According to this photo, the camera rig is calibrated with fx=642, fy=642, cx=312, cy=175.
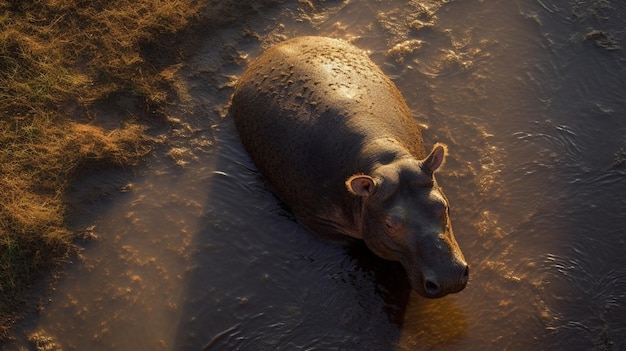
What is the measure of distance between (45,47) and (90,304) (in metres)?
3.77

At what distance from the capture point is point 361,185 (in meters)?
5.72

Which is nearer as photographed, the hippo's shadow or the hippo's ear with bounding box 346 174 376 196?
the hippo's ear with bounding box 346 174 376 196

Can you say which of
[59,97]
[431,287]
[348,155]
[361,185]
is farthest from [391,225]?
[59,97]

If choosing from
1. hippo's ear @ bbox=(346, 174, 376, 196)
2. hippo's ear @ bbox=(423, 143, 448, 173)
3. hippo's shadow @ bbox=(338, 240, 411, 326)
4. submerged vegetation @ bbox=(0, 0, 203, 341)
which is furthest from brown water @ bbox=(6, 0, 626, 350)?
hippo's ear @ bbox=(423, 143, 448, 173)

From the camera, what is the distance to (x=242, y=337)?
20.3ft

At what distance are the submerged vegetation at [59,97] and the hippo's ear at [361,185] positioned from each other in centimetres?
309

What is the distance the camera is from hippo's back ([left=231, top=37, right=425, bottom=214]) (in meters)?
6.39

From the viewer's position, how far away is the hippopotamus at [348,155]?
18.3 ft

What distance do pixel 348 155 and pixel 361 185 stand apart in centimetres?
65

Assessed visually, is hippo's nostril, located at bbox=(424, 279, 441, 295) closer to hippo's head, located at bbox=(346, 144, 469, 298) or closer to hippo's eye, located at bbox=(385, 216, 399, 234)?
hippo's head, located at bbox=(346, 144, 469, 298)

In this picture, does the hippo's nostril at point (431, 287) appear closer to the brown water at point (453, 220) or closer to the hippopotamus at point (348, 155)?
the hippopotamus at point (348, 155)

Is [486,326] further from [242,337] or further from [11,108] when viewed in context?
[11,108]

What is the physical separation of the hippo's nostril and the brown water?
814 millimetres

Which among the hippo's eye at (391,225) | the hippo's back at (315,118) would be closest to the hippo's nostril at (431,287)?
the hippo's eye at (391,225)
